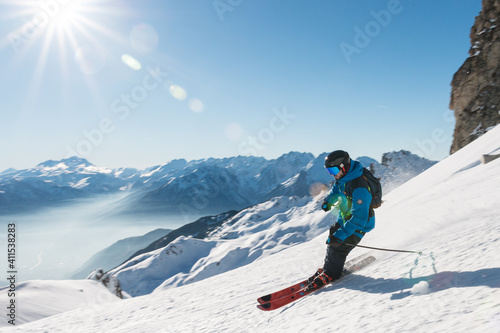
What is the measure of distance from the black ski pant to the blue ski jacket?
119 mm

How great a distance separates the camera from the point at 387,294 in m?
4.19

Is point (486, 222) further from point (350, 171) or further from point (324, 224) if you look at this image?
point (324, 224)

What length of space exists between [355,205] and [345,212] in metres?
0.45

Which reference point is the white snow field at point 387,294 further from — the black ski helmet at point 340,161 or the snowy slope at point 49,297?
the snowy slope at point 49,297

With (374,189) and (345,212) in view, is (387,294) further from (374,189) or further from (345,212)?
(374,189)

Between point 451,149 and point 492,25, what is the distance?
570 inches

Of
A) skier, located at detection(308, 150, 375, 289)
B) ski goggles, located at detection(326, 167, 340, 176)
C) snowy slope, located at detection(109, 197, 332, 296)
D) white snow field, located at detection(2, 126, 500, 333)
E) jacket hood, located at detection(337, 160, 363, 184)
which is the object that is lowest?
white snow field, located at detection(2, 126, 500, 333)

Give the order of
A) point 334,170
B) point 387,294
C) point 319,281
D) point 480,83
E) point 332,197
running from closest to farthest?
point 387,294 → point 334,170 → point 319,281 → point 332,197 → point 480,83

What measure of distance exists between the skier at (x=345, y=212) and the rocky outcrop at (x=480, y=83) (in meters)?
33.2

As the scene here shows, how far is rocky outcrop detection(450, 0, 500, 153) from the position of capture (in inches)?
1208

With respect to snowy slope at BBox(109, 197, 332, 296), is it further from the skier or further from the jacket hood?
the jacket hood

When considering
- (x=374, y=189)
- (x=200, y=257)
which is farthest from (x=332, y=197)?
(x=200, y=257)

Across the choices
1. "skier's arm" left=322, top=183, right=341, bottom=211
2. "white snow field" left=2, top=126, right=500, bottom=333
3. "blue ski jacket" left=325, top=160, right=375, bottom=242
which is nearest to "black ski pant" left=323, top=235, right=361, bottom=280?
"blue ski jacket" left=325, top=160, right=375, bottom=242

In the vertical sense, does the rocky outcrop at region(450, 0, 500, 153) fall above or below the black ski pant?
above
